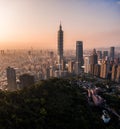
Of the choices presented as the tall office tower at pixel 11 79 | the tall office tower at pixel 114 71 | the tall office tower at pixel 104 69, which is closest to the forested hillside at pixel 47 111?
the tall office tower at pixel 11 79

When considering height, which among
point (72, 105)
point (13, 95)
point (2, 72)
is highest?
point (13, 95)

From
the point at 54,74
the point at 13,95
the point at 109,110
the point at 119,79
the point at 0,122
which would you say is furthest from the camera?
the point at 54,74

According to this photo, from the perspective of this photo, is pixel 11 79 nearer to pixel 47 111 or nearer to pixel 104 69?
pixel 104 69

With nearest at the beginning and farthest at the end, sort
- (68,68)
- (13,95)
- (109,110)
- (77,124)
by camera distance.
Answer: (77,124) → (13,95) → (109,110) → (68,68)

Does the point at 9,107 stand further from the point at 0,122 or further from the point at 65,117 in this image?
the point at 65,117

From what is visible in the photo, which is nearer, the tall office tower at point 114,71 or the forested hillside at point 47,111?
the forested hillside at point 47,111

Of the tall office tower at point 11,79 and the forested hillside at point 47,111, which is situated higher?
the forested hillside at point 47,111

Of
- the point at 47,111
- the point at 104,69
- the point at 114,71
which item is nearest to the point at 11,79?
the point at 104,69

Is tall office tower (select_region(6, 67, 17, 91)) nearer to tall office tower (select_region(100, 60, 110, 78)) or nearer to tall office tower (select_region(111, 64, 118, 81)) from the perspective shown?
tall office tower (select_region(100, 60, 110, 78))

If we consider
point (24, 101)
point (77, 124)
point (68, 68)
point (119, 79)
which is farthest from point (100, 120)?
point (68, 68)

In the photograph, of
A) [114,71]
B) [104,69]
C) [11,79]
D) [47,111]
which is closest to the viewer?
[47,111]

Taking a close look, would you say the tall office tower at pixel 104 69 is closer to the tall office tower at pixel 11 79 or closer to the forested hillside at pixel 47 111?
the tall office tower at pixel 11 79
